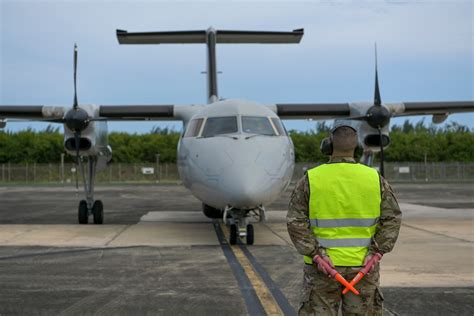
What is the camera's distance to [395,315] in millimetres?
5805

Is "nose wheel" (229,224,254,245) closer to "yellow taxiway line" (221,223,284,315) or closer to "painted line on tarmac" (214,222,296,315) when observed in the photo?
"painted line on tarmac" (214,222,296,315)

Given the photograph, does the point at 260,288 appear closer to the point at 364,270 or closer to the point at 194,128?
the point at 364,270

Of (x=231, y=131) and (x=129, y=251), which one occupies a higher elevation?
(x=231, y=131)

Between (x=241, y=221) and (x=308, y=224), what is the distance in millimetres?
6810

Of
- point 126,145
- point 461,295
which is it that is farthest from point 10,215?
point 126,145

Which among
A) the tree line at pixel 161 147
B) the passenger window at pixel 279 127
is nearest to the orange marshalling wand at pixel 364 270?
the passenger window at pixel 279 127

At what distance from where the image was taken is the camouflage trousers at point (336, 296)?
147 inches

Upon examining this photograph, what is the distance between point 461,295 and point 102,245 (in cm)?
660

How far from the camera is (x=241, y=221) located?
1057 cm

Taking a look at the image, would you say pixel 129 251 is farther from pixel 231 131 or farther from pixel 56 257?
pixel 231 131

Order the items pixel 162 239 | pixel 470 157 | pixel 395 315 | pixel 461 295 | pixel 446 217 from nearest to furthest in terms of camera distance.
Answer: pixel 395 315 → pixel 461 295 → pixel 162 239 → pixel 446 217 → pixel 470 157

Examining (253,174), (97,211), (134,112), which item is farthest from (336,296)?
(134,112)

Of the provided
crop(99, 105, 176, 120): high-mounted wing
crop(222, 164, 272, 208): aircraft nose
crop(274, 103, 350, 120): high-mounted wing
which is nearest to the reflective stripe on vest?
crop(222, 164, 272, 208): aircraft nose

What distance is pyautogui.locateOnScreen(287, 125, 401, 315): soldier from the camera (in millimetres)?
3736
